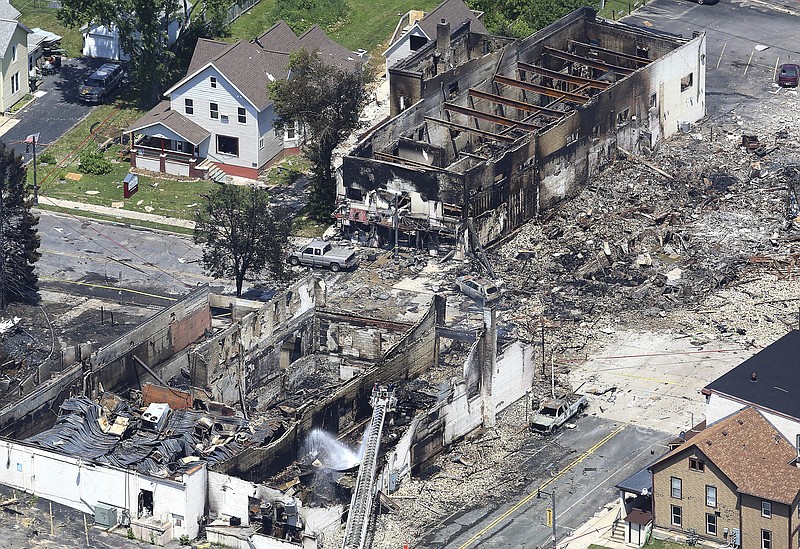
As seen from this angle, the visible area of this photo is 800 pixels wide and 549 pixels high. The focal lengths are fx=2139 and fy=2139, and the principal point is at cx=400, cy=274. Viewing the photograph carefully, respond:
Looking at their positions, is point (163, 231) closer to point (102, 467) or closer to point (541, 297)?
point (541, 297)

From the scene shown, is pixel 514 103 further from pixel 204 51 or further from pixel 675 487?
pixel 675 487

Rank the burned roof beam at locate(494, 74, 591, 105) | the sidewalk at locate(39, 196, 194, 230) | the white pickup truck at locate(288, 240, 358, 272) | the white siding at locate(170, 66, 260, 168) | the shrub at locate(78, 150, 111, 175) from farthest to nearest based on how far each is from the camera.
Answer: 1. the shrub at locate(78, 150, 111, 175)
2. the burned roof beam at locate(494, 74, 591, 105)
3. the white siding at locate(170, 66, 260, 168)
4. the sidewalk at locate(39, 196, 194, 230)
5. the white pickup truck at locate(288, 240, 358, 272)

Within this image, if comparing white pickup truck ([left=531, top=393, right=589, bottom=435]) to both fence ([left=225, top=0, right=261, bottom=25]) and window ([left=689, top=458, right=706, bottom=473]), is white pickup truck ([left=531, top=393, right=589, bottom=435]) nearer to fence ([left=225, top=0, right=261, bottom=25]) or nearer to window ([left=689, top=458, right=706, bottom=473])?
window ([left=689, top=458, right=706, bottom=473])

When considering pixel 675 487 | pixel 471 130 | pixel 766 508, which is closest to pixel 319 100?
pixel 471 130

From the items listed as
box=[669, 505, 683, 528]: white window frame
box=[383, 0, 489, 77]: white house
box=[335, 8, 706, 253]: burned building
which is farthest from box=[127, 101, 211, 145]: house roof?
box=[669, 505, 683, 528]: white window frame

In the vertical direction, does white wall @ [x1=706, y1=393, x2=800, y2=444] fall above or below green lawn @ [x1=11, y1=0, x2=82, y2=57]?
above

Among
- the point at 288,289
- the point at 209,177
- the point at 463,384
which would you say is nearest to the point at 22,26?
the point at 209,177
